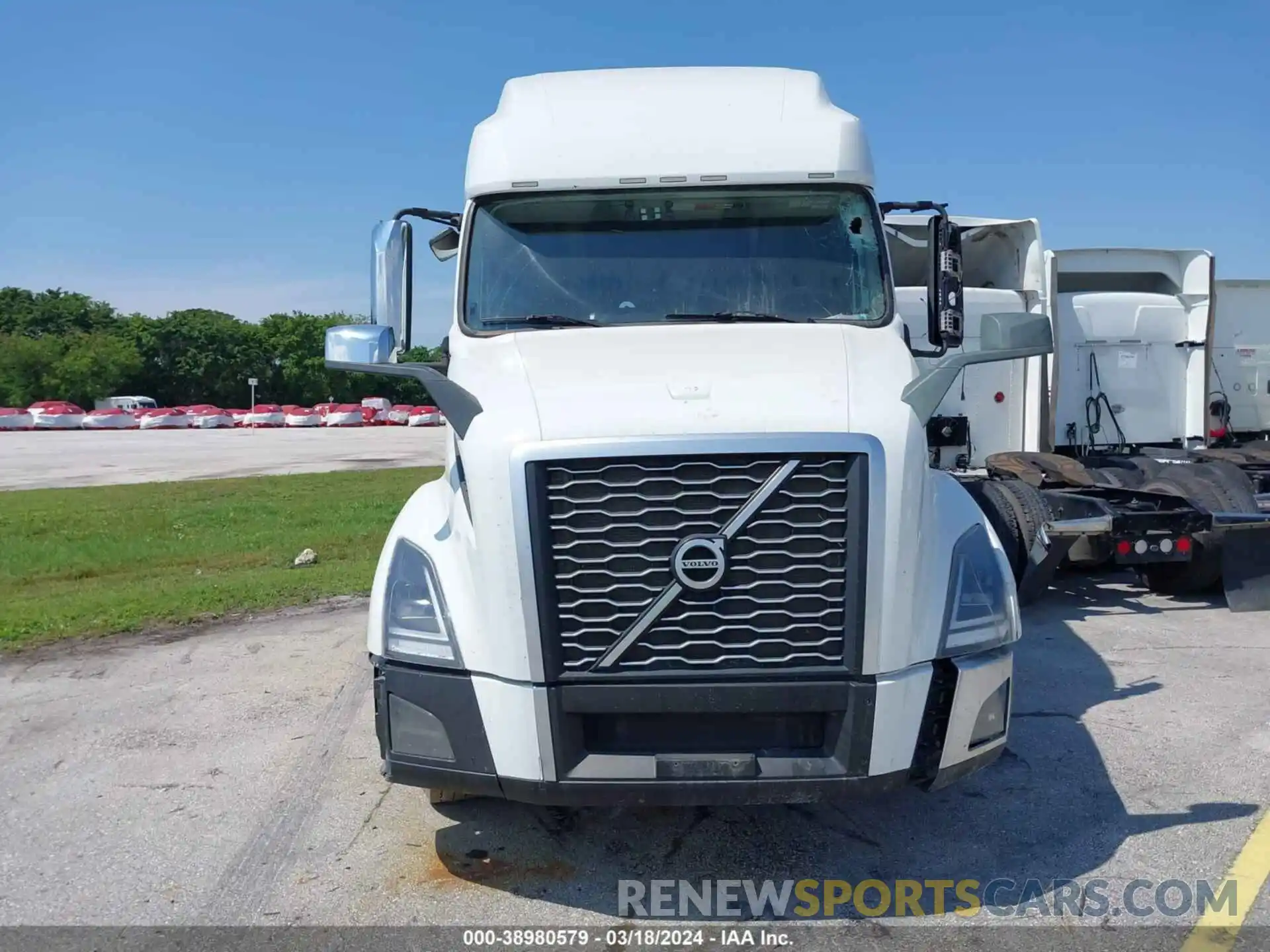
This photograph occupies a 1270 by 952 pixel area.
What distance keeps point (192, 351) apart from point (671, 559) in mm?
87142

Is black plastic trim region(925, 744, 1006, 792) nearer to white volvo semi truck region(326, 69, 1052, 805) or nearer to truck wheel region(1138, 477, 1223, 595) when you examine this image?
white volvo semi truck region(326, 69, 1052, 805)

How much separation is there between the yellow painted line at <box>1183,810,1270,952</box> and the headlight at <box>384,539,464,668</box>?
2734 millimetres

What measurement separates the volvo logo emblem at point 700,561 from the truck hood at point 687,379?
0.38 metres

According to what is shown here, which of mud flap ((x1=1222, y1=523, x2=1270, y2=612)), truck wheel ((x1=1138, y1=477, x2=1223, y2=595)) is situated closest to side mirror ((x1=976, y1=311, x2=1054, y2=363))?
truck wheel ((x1=1138, y1=477, x2=1223, y2=595))

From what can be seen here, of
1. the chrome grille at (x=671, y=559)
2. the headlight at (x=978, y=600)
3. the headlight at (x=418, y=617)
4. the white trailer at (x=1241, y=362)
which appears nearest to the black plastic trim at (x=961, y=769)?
the headlight at (x=978, y=600)

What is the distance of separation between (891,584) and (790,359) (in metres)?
→ 1.04

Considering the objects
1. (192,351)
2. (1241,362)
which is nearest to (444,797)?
(1241,362)

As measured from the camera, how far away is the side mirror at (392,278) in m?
5.27

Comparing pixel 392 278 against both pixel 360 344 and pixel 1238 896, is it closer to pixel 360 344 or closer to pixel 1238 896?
pixel 360 344

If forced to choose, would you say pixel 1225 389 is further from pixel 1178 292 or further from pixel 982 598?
pixel 982 598

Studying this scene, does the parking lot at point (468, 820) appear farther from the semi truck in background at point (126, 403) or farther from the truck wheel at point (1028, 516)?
the semi truck in background at point (126, 403)

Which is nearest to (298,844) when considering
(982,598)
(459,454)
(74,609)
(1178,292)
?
(459,454)

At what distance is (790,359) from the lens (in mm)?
4195

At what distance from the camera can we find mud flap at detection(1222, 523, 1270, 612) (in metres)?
8.25
